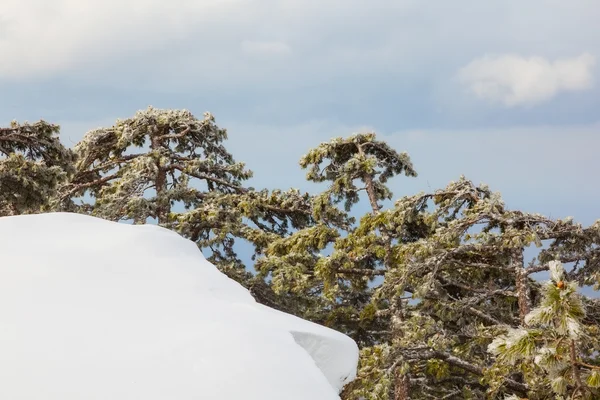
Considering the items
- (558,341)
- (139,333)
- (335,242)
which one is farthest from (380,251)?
(139,333)

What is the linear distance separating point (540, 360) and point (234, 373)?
182 inches

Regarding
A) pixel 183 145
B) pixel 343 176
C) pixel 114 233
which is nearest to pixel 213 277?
pixel 114 233

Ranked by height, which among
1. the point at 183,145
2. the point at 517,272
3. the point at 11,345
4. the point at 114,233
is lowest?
the point at 517,272

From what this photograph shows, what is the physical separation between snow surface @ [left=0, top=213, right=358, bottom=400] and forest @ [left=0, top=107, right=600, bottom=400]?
342cm

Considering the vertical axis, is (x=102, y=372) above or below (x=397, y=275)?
above

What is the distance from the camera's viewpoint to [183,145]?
19.7 meters

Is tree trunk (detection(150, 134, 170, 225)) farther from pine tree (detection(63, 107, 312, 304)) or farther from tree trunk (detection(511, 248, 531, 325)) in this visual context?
tree trunk (detection(511, 248, 531, 325))

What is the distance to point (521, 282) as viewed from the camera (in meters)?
10.7

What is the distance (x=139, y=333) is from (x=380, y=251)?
1053cm

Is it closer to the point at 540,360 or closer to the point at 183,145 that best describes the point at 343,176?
the point at 183,145

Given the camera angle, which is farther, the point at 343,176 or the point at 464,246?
the point at 343,176

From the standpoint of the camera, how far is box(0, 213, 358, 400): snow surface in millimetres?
2848

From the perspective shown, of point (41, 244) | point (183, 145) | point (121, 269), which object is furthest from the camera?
point (183, 145)

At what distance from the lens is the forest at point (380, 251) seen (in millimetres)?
7859
